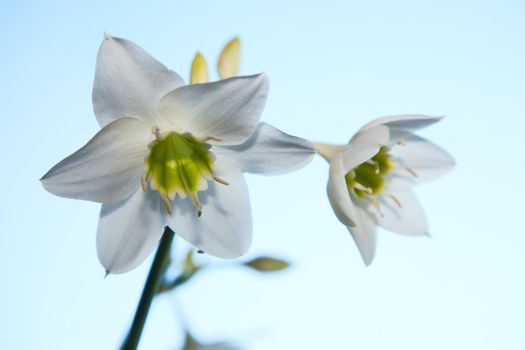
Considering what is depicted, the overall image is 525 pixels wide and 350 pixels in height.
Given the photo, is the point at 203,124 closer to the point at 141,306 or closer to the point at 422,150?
the point at 141,306

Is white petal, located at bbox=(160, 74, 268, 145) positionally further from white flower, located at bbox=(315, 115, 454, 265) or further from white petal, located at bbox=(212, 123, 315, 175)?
white flower, located at bbox=(315, 115, 454, 265)

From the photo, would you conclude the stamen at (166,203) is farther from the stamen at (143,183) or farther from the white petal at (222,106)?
the white petal at (222,106)

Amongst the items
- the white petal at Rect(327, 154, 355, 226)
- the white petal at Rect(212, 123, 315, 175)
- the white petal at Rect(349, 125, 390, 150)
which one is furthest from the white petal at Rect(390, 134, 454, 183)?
the white petal at Rect(212, 123, 315, 175)

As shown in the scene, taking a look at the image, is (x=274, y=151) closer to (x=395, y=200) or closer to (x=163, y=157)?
(x=163, y=157)

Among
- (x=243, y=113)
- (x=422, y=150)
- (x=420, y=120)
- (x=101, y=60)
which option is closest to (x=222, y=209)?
(x=243, y=113)

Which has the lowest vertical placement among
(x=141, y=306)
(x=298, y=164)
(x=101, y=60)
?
(x=141, y=306)

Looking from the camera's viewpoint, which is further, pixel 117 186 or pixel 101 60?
pixel 117 186

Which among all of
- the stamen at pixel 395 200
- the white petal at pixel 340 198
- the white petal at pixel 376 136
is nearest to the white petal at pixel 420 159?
the stamen at pixel 395 200
